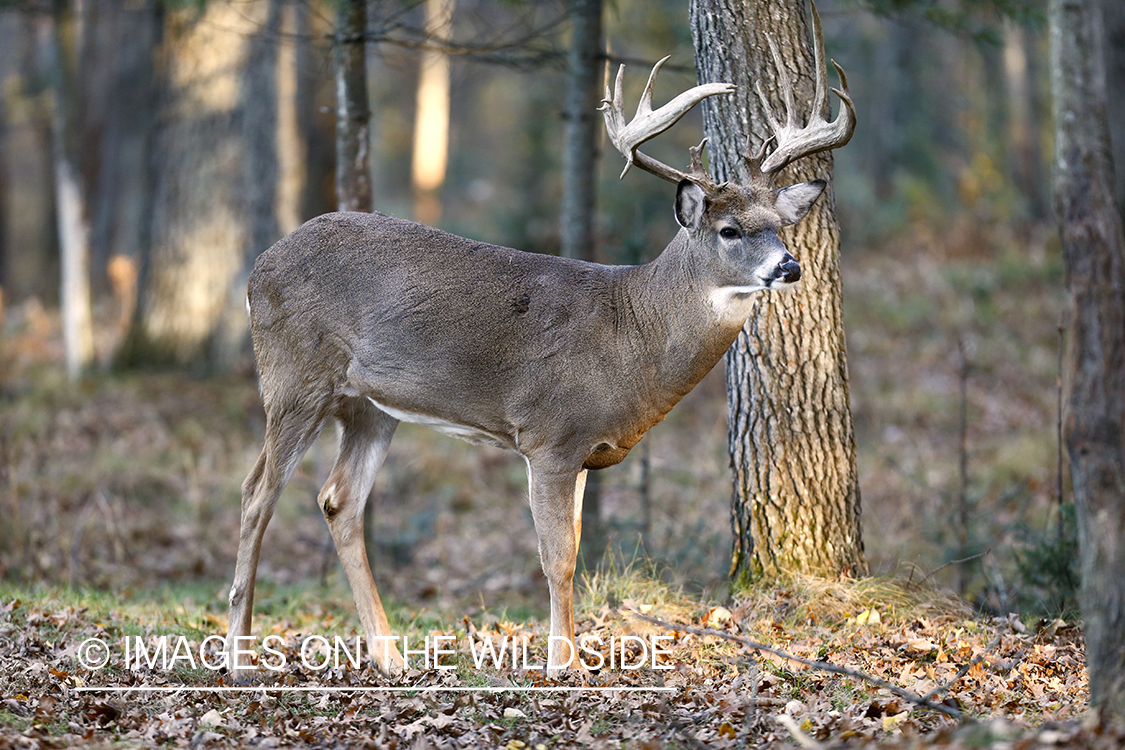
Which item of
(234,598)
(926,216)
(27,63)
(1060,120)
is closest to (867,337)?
(926,216)

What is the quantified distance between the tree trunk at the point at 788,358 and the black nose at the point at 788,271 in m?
0.97

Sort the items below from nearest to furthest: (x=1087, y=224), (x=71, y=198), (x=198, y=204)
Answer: (x=1087, y=224), (x=71, y=198), (x=198, y=204)

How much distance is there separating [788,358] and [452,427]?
6.23ft

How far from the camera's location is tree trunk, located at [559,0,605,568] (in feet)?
25.6

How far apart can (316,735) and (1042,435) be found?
9.04 m

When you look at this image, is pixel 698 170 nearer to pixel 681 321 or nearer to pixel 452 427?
pixel 681 321

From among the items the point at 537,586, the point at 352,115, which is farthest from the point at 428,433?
the point at 352,115

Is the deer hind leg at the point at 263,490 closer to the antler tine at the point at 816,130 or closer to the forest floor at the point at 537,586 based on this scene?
the forest floor at the point at 537,586

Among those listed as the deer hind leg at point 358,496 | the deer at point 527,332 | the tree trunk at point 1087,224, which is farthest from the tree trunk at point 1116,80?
the deer hind leg at point 358,496

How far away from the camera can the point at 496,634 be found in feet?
20.3

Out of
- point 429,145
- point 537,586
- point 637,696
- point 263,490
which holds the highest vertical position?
point 429,145

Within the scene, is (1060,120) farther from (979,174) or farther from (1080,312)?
(979,174)

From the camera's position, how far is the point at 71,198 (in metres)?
12.2

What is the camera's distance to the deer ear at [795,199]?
543 cm
